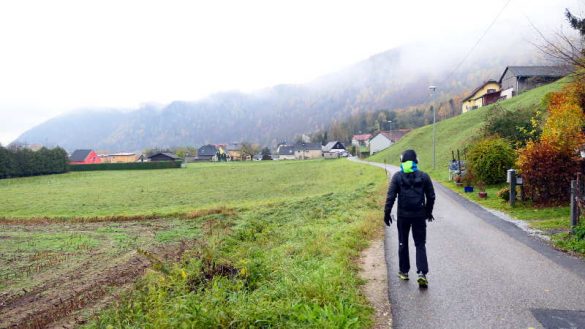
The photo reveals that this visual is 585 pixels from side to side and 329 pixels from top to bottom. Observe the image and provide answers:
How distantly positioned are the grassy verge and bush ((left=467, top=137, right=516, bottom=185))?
11.8 m

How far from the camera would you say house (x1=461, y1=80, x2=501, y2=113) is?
66875 millimetres

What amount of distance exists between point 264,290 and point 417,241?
2639mm

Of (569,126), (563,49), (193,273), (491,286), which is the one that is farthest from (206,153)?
(491,286)

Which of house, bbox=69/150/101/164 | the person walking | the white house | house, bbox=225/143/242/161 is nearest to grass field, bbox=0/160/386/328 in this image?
the person walking

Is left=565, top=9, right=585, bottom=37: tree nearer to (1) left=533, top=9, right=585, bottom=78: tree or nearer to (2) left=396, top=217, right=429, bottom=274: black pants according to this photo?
(1) left=533, top=9, right=585, bottom=78: tree

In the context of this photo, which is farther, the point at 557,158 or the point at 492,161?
the point at 492,161

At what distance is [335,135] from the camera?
165 meters

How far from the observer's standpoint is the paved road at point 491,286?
4.89m

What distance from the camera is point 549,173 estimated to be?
13.2 m

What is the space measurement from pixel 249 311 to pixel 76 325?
4.00 metres

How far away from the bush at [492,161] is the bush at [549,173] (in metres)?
5.65

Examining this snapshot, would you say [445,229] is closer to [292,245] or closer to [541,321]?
[292,245]

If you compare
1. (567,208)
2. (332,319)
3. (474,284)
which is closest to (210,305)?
(332,319)

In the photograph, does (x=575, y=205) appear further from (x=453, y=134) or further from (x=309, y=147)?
(x=309, y=147)
